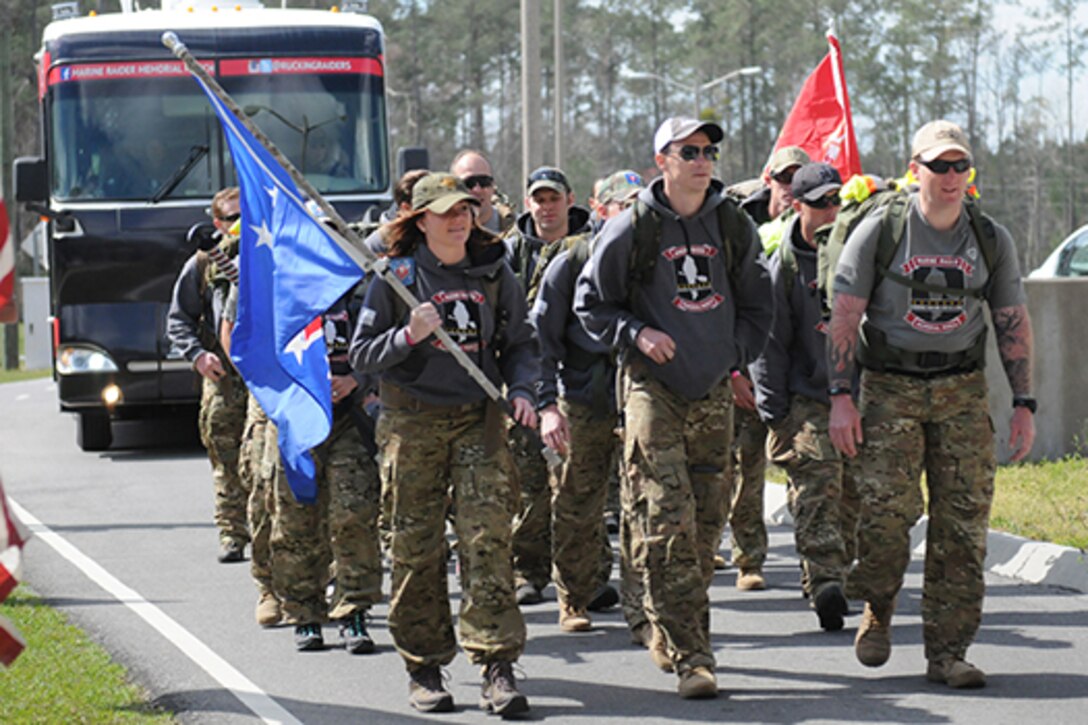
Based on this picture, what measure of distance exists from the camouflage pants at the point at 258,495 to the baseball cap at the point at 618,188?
6.94ft

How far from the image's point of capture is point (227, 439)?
1077 cm

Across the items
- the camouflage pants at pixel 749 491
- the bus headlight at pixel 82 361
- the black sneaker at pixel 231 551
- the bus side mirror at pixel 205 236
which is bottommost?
the black sneaker at pixel 231 551

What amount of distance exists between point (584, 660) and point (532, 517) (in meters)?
1.60

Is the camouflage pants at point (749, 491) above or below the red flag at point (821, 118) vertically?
below

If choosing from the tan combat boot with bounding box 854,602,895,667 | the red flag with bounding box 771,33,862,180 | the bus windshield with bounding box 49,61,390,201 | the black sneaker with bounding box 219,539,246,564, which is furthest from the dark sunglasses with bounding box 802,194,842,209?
the bus windshield with bounding box 49,61,390,201

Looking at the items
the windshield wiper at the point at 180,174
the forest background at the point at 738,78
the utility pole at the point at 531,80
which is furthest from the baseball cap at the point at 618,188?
the forest background at the point at 738,78

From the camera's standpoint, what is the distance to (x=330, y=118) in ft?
51.2

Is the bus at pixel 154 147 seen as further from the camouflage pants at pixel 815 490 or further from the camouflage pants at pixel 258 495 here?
the camouflage pants at pixel 815 490

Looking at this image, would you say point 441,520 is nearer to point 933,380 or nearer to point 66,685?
point 66,685

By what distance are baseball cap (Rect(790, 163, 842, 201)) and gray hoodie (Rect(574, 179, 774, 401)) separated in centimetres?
137

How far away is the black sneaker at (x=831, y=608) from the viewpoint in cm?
830

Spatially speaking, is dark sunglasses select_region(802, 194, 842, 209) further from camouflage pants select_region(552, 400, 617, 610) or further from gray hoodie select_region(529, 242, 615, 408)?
camouflage pants select_region(552, 400, 617, 610)

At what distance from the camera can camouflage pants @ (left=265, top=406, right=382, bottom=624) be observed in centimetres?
818

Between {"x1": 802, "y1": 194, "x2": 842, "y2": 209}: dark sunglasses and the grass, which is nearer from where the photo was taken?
{"x1": 802, "y1": 194, "x2": 842, "y2": 209}: dark sunglasses
